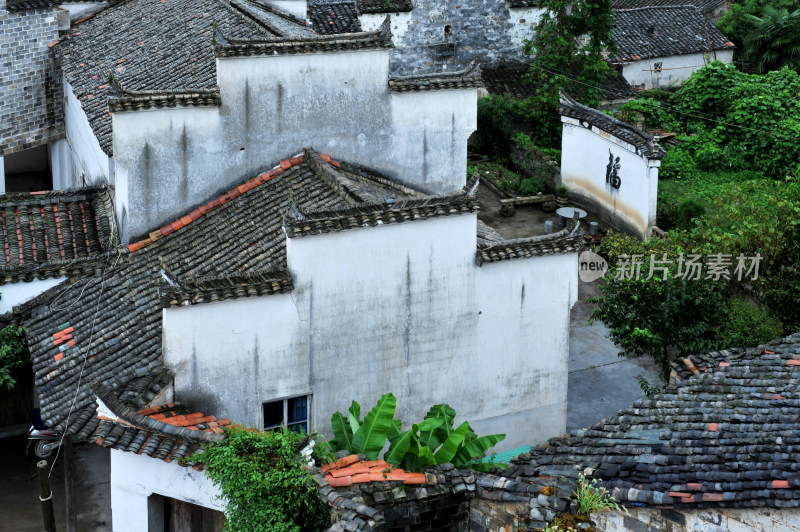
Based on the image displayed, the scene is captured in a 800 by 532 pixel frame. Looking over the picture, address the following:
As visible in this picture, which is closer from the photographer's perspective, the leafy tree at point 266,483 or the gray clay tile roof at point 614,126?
the leafy tree at point 266,483

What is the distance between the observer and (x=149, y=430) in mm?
16406

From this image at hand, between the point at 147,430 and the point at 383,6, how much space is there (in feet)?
82.4

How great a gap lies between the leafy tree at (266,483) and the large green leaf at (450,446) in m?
1.73

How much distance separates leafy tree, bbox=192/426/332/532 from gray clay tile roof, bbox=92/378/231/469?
1.56 ft

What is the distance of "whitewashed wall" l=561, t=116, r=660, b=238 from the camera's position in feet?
102

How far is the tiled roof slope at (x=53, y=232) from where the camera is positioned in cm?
2050

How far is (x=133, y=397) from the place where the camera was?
16.8m

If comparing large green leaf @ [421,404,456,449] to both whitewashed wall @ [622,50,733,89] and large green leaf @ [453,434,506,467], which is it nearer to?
large green leaf @ [453,434,506,467]

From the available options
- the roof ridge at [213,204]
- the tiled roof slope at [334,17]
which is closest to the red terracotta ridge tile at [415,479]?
the roof ridge at [213,204]

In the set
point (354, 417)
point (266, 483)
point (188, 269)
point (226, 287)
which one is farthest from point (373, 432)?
point (188, 269)

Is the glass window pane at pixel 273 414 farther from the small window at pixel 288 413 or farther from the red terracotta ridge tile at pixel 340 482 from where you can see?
the red terracotta ridge tile at pixel 340 482

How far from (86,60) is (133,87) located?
471cm

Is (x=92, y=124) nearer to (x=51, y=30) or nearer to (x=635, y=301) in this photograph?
(x=51, y=30)

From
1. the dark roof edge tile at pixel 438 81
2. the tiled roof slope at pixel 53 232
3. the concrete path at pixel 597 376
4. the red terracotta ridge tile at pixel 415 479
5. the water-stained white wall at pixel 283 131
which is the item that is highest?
the dark roof edge tile at pixel 438 81
